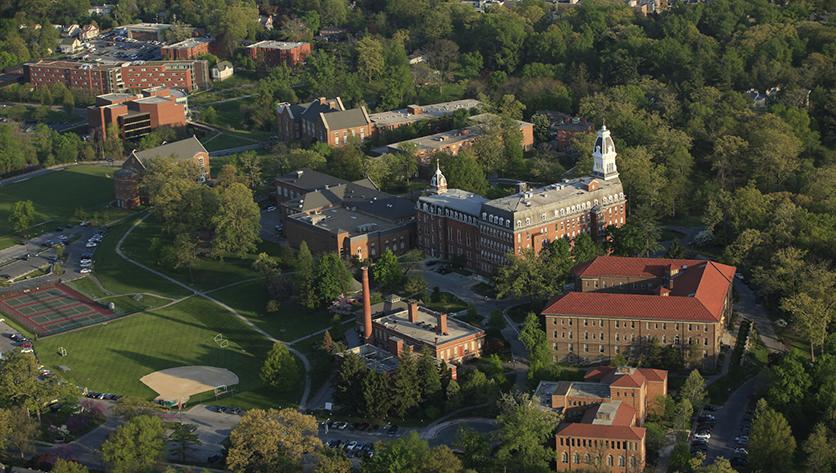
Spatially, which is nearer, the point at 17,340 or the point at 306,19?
the point at 17,340

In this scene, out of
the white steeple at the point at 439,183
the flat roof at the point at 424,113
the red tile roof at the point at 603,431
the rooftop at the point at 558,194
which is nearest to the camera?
the red tile roof at the point at 603,431

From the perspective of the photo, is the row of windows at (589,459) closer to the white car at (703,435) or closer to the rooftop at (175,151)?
the white car at (703,435)

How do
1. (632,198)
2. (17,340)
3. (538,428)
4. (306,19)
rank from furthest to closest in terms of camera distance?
(306,19) → (632,198) → (17,340) → (538,428)

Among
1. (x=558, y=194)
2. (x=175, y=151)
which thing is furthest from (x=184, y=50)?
(x=558, y=194)

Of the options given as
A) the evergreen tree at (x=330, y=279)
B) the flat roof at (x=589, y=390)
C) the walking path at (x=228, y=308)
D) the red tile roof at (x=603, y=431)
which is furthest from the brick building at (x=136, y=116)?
the red tile roof at (x=603, y=431)

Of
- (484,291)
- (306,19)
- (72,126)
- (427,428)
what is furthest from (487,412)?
(306,19)

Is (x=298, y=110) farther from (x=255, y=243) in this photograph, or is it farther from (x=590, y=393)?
(x=590, y=393)

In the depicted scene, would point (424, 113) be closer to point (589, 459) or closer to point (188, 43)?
point (188, 43)
